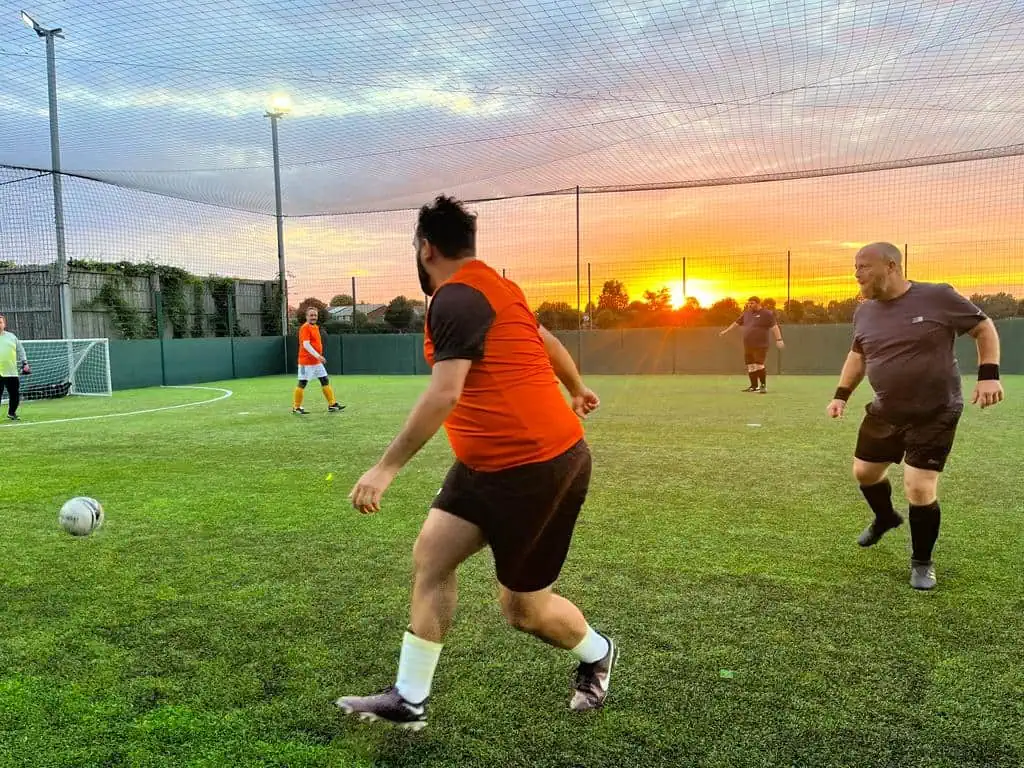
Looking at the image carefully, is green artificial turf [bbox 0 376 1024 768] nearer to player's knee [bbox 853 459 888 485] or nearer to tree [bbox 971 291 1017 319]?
player's knee [bbox 853 459 888 485]

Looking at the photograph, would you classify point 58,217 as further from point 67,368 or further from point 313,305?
point 313,305

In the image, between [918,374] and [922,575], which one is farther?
[918,374]

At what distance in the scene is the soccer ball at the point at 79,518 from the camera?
180 inches

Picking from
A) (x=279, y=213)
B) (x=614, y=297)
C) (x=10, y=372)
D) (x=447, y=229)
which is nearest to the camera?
(x=447, y=229)

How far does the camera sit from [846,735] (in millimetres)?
2412

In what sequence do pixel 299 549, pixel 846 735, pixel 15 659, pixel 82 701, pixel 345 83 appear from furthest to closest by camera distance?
pixel 345 83 < pixel 299 549 < pixel 15 659 < pixel 82 701 < pixel 846 735

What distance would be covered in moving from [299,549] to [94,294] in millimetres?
18641

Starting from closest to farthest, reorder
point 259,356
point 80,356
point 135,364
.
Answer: point 80,356 < point 135,364 < point 259,356

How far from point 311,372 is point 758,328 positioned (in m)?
9.23

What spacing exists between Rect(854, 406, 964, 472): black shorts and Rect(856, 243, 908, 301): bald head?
2.28 ft

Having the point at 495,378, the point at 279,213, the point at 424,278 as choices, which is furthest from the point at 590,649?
the point at 279,213

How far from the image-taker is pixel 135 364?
763 inches

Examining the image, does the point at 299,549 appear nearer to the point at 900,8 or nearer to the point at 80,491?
the point at 80,491

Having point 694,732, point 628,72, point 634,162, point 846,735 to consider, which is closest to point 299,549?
point 694,732
